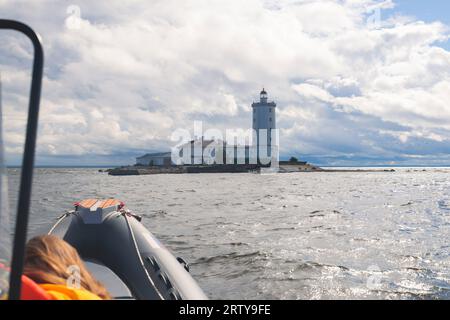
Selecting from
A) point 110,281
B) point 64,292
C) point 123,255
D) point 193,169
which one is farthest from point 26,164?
point 193,169

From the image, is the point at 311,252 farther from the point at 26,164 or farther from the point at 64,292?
the point at 26,164

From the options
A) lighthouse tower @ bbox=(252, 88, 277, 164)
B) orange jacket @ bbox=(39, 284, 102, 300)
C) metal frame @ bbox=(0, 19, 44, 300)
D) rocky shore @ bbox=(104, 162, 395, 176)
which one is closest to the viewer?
metal frame @ bbox=(0, 19, 44, 300)

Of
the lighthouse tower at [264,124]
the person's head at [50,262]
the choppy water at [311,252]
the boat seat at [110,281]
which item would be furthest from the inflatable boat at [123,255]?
the lighthouse tower at [264,124]

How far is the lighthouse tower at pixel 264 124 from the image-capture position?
88.7 metres

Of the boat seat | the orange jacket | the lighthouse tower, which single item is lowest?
the boat seat

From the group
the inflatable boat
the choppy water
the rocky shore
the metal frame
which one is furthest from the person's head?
the rocky shore

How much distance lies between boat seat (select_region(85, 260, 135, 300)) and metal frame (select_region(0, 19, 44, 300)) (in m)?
2.61

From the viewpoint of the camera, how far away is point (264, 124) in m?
89.3

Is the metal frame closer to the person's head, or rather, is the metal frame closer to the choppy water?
the choppy water

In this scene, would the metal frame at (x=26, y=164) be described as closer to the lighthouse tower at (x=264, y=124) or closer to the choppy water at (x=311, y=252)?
the choppy water at (x=311, y=252)

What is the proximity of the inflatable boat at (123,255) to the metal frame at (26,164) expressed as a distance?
251 cm

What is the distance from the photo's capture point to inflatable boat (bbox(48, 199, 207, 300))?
13.0ft

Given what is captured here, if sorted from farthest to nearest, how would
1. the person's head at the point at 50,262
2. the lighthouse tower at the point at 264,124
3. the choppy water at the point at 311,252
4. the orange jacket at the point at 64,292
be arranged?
the lighthouse tower at the point at 264,124
the choppy water at the point at 311,252
the person's head at the point at 50,262
the orange jacket at the point at 64,292

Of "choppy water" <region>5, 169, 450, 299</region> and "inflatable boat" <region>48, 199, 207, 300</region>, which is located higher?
"inflatable boat" <region>48, 199, 207, 300</region>
